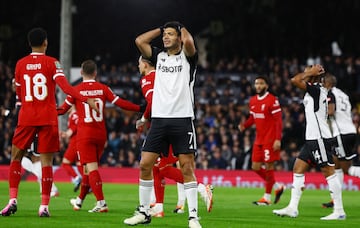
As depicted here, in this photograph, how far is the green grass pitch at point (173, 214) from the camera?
12.2 m

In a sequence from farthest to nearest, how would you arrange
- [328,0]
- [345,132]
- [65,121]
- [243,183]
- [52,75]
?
[328,0]
[65,121]
[243,183]
[345,132]
[52,75]

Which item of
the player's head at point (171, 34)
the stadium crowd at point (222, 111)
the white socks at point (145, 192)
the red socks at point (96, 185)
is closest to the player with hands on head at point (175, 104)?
the player's head at point (171, 34)

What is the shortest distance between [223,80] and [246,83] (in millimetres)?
1388

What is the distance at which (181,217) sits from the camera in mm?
13562

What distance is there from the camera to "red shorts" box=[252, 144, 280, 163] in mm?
18250

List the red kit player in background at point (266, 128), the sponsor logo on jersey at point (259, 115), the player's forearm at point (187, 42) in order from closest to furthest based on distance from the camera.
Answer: the player's forearm at point (187, 42)
the red kit player in background at point (266, 128)
the sponsor logo on jersey at point (259, 115)

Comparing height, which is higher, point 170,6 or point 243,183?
point 170,6

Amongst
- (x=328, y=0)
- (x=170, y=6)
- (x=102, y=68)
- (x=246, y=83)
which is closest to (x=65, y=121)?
(x=102, y=68)

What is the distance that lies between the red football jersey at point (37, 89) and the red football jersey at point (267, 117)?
6.37m

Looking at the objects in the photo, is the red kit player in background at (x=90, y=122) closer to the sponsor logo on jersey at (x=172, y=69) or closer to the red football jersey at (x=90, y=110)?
the red football jersey at (x=90, y=110)

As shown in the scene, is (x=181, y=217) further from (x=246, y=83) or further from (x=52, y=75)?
(x=246, y=83)

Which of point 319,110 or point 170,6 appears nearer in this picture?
point 319,110

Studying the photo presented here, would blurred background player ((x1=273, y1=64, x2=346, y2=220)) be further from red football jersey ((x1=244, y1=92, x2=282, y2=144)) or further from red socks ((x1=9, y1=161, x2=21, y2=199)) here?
red football jersey ((x1=244, y1=92, x2=282, y2=144))

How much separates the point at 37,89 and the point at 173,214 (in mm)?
3112
